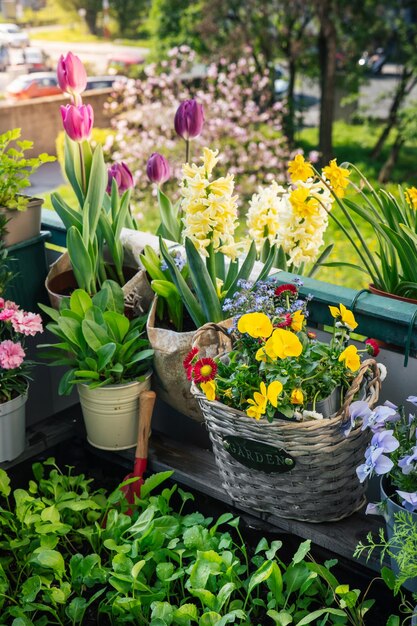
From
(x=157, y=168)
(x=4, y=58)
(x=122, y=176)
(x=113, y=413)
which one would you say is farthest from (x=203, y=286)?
(x=4, y=58)

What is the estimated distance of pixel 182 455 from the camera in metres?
1.65

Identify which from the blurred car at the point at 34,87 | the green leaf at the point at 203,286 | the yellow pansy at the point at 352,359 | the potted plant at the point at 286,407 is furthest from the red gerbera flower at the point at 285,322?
the blurred car at the point at 34,87

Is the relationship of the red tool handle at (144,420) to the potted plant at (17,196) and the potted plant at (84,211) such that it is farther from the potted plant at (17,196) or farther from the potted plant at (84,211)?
the potted plant at (17,196)

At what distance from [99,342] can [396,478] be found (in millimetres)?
678

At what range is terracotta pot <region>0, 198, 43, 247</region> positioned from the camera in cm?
181

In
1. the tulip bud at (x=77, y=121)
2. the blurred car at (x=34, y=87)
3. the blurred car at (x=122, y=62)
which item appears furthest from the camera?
the blurred car at (x=122, y=62)

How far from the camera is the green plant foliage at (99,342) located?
1.53m

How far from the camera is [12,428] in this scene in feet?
5.39

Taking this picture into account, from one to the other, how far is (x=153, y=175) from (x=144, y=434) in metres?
0.65

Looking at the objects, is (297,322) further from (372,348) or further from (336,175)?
(336,175)

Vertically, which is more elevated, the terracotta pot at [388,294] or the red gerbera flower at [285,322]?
the red gerbera flower at [285,322]

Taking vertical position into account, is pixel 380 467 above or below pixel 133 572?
above

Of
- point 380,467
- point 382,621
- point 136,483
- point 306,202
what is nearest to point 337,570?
point 382,621

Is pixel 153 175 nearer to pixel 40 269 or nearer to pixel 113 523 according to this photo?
pixel 40 269
